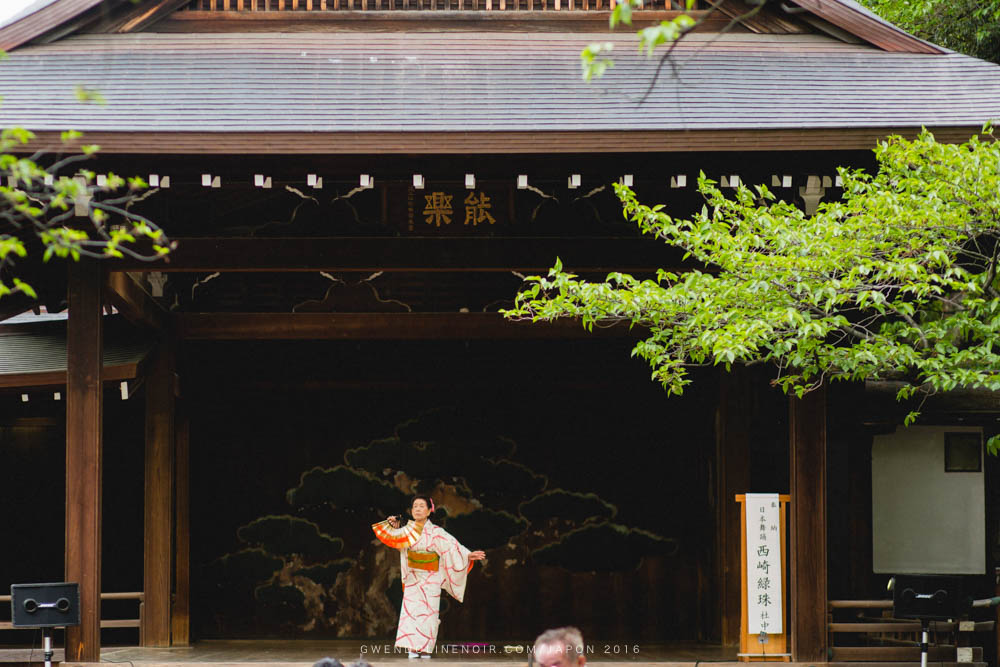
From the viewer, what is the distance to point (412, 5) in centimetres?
921

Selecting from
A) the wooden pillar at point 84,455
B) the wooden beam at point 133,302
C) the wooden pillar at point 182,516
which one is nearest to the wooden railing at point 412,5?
the wooden beam at point 133,302

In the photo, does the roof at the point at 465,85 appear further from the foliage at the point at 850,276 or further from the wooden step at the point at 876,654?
the wooden step at the point at 876,654

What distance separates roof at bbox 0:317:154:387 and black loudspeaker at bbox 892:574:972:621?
5379 mm

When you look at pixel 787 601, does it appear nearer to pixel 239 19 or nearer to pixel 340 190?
pixel 340 190

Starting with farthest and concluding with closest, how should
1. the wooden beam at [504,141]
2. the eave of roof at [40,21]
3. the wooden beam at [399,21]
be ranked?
the wooden beam at [399,21], the eave of roof at [40,21], the wooden beam at [504,141]

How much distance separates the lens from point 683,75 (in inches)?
319

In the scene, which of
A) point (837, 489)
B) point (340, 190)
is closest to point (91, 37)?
point (340, 190)

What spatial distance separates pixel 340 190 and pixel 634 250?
198 centimetres

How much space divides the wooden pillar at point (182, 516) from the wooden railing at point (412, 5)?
10.8 ft

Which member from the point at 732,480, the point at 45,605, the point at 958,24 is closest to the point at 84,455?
the point at 45,605

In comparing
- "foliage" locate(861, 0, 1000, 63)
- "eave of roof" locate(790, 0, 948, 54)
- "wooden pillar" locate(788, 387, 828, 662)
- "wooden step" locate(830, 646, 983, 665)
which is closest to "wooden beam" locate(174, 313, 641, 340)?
"wooden pillar" locate(788, 387, 828, 662)

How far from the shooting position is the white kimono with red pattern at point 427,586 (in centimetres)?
848

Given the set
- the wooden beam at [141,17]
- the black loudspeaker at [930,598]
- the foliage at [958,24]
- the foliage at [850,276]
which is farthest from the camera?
the foliage at [958,24]

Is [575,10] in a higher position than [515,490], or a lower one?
higher
